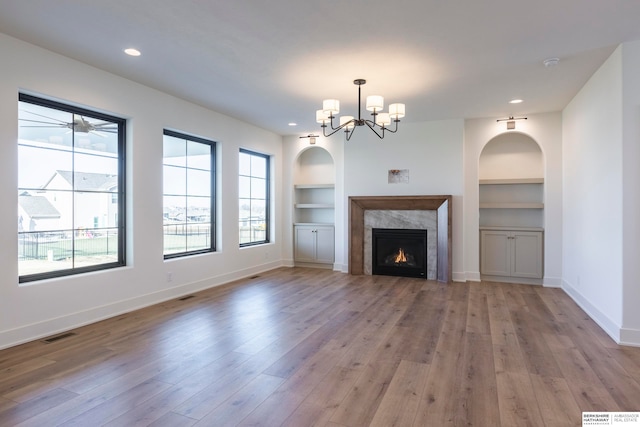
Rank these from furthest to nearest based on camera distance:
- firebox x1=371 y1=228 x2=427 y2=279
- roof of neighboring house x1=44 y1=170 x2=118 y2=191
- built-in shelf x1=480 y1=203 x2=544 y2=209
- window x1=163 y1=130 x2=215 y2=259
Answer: firebox x1=371 y1=228 x2=427 y2=279 → built-in shelf x1=480 y1=203 x2=544 y2=209 → window x1=163 y1=130 x2=215 y2=259 → roof of neighboring house x1=44 y1=170 x2=118 y2=191

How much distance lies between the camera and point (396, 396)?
7.80 feet

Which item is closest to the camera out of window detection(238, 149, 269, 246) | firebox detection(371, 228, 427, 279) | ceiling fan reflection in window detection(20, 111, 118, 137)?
ceiling fan reflection in window detection(20, 111, 118, 137)

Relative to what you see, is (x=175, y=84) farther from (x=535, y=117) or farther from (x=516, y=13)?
(x=535, y=117)

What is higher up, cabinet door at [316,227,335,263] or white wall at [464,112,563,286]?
white wall at [464,112,563,286]

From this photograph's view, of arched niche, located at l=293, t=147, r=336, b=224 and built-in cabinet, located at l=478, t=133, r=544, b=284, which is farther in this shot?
arched niche, located at l=293, t=147, r=336, b=224

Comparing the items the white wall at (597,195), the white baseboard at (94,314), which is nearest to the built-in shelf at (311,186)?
the white baseboard at (94,314)

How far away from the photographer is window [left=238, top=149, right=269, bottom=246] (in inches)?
258

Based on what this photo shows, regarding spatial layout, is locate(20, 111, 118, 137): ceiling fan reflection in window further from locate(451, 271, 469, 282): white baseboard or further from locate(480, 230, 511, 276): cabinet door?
locate(480, 230, 511, 276): cabinet door

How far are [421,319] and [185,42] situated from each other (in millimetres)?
3672

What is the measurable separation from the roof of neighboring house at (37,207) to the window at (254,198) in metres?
2.99

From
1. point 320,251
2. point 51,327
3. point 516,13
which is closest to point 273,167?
point 320,251

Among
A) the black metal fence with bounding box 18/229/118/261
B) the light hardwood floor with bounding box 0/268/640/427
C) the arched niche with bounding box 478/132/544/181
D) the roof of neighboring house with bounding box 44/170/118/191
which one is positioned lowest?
the light hardwood floor with bounding box 0/268/640/427

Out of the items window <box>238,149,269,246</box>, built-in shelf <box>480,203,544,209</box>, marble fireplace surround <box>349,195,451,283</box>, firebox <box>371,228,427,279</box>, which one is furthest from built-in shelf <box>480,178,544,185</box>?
window <box>238,149,269,246</box>

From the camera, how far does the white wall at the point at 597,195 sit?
346 cm
